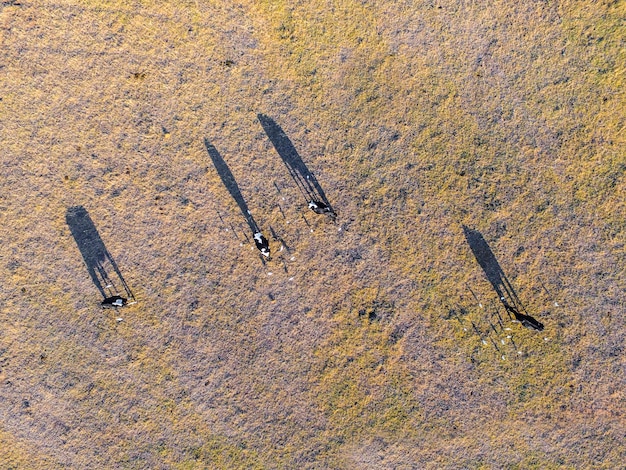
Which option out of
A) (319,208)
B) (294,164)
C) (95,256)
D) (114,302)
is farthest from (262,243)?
(95,256)

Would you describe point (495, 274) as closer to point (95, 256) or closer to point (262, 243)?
point (262, 243)

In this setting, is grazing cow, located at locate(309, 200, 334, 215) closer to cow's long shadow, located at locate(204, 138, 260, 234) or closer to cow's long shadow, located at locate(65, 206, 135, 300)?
cow's long shadow, located at locate(204, 138, 260, 234)

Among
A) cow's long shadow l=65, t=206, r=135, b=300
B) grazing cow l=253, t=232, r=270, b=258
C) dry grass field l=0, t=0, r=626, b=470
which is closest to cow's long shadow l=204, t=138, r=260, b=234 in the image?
dry grass field l=0, t=0, r=626, b=470

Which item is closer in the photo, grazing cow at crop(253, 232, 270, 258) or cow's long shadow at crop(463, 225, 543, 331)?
grazing cow at crop(253, 232, 270, 258)

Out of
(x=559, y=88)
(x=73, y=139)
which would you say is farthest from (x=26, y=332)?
(x=559, y=88)

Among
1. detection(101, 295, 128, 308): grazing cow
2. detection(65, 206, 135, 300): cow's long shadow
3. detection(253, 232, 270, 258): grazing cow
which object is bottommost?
detection(253, 232, 270, 258): grazing cow

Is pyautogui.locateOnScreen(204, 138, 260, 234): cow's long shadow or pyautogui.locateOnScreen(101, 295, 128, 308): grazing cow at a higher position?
pyautogui.locateOnScreen(204, 138, 260, 234): cow's long shadow

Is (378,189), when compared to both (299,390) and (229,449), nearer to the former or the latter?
(299,390)
